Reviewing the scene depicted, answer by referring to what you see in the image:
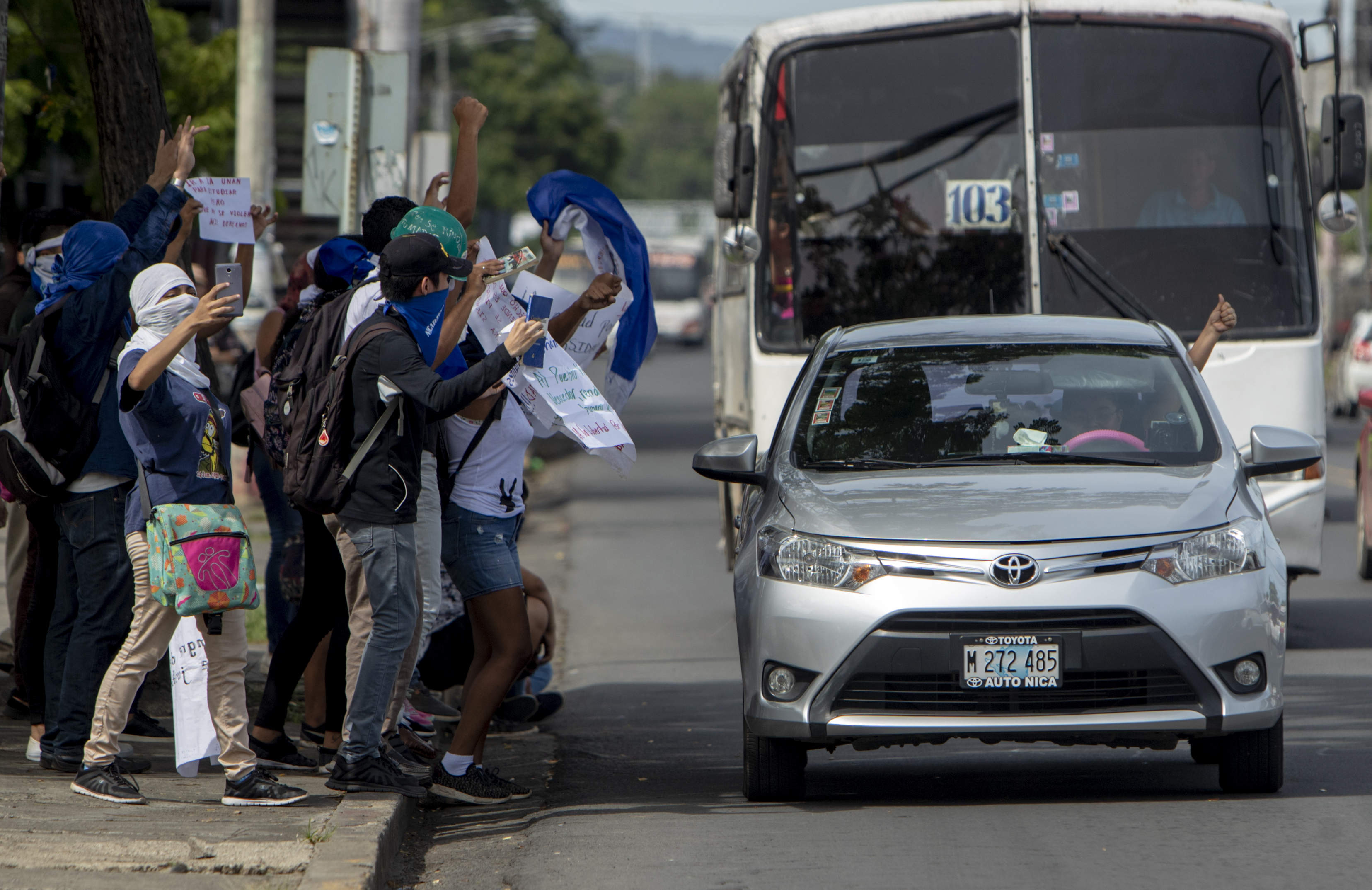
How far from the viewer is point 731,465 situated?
262 inches

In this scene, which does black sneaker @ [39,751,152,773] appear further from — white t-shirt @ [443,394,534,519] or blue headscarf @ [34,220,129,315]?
blue headscarf @ [34,220,129,315]

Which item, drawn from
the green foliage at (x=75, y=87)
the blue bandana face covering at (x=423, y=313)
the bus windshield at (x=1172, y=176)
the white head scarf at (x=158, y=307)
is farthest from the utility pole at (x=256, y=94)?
the blue bandana face covering at (x=423, y=313)

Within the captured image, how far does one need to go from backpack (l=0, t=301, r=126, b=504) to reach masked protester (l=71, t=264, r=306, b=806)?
388mm

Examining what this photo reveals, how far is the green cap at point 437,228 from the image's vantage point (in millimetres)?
5828

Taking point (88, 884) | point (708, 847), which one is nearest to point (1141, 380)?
point (708, 847)

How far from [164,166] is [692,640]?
503 centimetres

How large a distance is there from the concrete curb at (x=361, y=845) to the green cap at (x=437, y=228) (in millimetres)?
1621

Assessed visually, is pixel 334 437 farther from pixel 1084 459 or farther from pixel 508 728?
pixel 508 728

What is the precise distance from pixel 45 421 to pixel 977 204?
542cm

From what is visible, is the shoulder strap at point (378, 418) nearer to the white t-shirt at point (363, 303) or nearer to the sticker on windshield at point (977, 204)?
the white t-shirt at point (363, 303)

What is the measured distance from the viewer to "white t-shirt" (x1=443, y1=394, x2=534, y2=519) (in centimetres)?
621

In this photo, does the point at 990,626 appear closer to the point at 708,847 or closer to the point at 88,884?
the point at 708,847

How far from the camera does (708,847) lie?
5.65m

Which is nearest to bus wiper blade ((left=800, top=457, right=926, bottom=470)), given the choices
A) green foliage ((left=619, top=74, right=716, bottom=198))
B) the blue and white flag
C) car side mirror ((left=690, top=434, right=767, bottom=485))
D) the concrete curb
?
car side mirror ((left=690, top=434, right=767, bottom=485))
